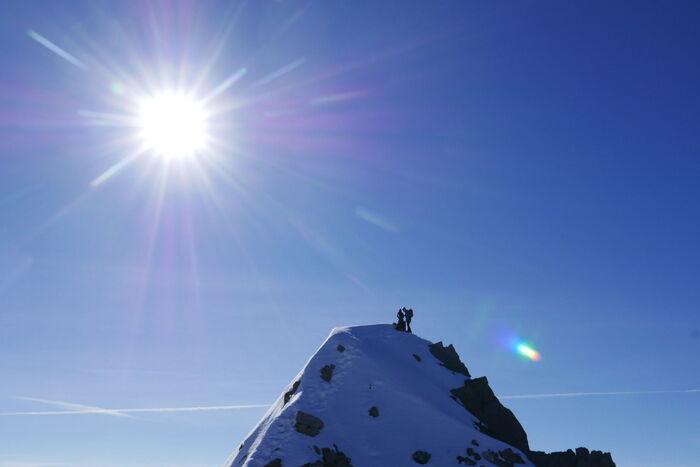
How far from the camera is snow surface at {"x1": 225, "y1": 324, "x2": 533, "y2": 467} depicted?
36031 mm

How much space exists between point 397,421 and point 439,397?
9.00 m

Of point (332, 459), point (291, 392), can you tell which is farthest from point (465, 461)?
point (291, 392)

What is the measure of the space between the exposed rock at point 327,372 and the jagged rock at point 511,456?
16934mm

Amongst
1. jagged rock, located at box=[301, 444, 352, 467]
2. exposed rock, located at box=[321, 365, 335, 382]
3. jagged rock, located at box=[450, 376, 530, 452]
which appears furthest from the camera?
jagged rock, located at box=[450, 376, 530, 452]

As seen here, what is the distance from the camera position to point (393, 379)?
4631cm

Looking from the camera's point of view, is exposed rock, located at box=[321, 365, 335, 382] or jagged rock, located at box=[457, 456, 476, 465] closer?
jagged rock, located at box=[457, 456, 476, 465]

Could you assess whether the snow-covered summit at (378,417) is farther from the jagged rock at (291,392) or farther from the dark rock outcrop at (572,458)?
the dark rock outcrop at (572,458)

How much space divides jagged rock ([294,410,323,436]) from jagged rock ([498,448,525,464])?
16253 mm

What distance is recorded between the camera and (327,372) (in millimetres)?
46094

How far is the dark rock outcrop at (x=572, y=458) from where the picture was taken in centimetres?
4495

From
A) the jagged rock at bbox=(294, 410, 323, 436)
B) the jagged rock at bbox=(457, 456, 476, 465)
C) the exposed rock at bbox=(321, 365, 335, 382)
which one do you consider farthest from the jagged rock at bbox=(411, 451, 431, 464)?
the exposed rock at bbox=(321, 365, 335, 382)

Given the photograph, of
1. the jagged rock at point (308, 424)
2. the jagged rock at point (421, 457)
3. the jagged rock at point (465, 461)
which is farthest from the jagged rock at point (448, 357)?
the jagged rock at point (308, 424)

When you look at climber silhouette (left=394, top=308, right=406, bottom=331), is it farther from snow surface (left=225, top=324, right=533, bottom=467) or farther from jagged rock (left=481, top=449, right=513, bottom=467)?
jagged rock (left=481, top=449, right=513, bottom=467)

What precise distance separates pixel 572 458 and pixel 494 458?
563 inches
